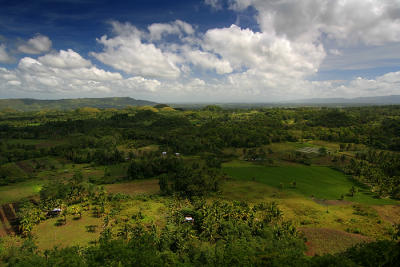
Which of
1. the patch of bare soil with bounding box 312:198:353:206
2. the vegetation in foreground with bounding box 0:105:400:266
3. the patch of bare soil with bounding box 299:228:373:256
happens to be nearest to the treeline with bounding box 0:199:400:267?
the vegetation in foreground with bounding box 0:105:400:266

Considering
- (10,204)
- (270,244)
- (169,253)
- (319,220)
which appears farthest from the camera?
(10,204)

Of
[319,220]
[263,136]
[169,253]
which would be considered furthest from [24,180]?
[263,136]

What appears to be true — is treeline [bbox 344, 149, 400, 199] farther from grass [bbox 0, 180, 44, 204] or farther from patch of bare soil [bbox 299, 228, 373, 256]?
grass [bbox 0, 180, 44, 204]

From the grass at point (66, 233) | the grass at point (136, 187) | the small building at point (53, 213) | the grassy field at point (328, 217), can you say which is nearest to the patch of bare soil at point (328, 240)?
the grassy field at point (328, 217)

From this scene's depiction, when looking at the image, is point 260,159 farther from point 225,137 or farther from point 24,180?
point 24,180

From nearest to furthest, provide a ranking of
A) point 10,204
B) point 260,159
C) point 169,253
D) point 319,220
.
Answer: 1. point 169,253
2. point 319,220
3. point 10,204
4. point 260,159

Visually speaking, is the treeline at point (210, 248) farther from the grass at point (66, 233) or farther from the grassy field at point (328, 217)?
the grassy field at point (328, 217)
